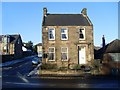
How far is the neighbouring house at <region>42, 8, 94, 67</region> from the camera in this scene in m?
37.8

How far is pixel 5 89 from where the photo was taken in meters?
17.4

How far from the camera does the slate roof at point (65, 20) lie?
38656mm

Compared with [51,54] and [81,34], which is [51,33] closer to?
[51,54]

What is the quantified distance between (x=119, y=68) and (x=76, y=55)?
8.82m

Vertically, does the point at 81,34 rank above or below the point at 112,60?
above

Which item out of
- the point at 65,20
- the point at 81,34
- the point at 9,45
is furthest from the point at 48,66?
the point at 9,45

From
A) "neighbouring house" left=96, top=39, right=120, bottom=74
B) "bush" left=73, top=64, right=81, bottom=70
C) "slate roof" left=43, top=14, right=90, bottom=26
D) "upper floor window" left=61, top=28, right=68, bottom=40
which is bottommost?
"bush" left=73, top=64, right=81, bottom=70

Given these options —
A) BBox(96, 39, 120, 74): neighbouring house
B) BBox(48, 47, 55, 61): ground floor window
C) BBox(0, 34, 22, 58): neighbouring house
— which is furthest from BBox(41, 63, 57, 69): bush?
BBox(0, 34, 22, 58): neighbouring house

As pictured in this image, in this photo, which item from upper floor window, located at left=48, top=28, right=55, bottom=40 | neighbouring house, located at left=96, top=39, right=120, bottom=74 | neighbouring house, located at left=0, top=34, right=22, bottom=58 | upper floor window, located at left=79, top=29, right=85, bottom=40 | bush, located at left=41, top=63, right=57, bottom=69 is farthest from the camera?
neighbouring house, located at left=0, top=34, right=22, bottom=58

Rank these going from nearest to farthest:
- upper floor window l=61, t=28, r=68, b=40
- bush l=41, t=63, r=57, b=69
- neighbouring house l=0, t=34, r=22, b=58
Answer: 1. bush l=41, t=63, r=57, b=69
2. upper floor window l=61, t=28, r=68, b=40
3. neighbouring house l=0, t=34, r=22, b=58

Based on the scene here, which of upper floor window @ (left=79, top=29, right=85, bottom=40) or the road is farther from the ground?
upper floor window @ (left=79, top=29, right=85, bottom=40)

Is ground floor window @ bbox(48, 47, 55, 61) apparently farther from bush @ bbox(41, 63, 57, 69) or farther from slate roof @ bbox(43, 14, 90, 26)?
slate roof @ bbox(43, 14, 90, 26)

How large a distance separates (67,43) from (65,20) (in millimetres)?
3886

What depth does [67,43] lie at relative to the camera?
125 feet
